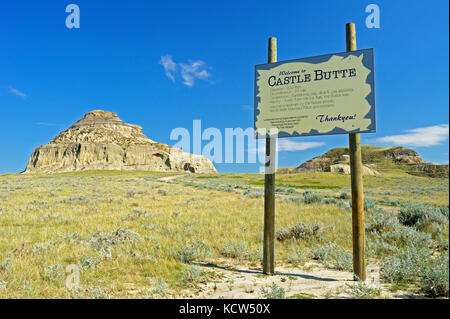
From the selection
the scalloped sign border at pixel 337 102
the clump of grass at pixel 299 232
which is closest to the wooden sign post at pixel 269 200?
the scalloped sign border at pixel 337 102

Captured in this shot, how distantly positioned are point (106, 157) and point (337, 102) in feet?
397

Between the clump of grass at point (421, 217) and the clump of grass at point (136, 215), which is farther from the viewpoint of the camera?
the clump of grass at point (136, 215)

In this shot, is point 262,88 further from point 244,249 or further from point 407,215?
point 407,215

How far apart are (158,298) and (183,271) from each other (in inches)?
36.0

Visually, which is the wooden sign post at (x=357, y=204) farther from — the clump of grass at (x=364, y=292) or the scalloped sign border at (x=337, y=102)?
the clump of grass at (x=364, y=292)

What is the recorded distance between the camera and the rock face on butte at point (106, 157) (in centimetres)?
11312

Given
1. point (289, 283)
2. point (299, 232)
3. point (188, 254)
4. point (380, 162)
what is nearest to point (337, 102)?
point (289, 283)

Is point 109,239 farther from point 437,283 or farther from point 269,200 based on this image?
point 437,283

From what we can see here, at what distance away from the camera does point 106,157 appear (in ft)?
373

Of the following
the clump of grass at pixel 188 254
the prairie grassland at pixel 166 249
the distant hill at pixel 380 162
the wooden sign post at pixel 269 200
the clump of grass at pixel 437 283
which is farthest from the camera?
the distant hill at pixel 380 162

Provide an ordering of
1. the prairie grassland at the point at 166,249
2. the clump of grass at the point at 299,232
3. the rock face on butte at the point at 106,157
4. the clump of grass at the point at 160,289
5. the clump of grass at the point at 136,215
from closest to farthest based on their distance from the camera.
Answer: the clump of grass at the point at 160,289
the prairie grassland at the point at 166,249
the clump of grass at the point at 299,232
the clump of grass at the point at 136,215
the rock face on butte at the point at 106,157

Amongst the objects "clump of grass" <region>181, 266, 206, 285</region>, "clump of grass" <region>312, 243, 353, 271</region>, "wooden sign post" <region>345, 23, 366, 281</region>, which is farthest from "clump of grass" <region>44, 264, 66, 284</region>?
"wooden sign post" <region>345, 23, 366, 281</region>

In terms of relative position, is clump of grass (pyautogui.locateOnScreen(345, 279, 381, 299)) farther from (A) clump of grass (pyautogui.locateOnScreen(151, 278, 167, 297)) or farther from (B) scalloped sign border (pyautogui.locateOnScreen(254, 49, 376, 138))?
(A) clump of grass (pyautogui.locateOnScreen(151, 278, 167, 297))
